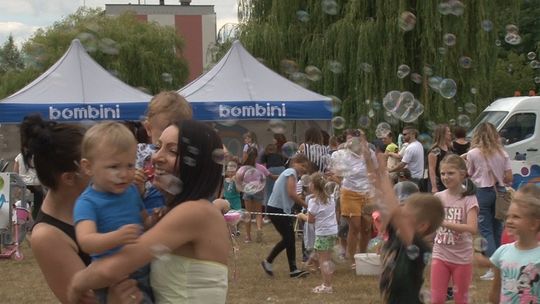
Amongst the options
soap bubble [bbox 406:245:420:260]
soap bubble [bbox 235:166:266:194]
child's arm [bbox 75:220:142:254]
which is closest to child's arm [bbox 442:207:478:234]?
soap bubble [bbox 406:245:420:260]

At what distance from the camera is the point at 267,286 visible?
1041 cm

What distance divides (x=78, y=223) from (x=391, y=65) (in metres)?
20.6

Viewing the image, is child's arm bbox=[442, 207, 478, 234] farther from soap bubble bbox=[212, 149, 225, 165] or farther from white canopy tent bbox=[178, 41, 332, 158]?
white canopy tent bbox=[178, 41, 332, 158]

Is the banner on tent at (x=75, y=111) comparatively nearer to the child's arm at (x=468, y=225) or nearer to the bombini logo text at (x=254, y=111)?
the bombini logo text at (x=254, y=111)

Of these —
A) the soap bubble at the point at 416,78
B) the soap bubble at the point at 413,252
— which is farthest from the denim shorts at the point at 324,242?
the soap bubble at the point at 416,78

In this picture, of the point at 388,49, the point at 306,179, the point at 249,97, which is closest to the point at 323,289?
the point at 306,179

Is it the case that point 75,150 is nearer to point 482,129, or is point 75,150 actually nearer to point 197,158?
point 197,158

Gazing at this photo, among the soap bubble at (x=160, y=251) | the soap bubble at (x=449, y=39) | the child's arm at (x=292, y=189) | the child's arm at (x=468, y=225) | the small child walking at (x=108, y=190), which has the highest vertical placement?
the small child walking at (x=108, y=190)

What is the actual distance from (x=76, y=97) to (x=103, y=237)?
13270 millimetres

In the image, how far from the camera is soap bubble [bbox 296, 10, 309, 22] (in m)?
23.1

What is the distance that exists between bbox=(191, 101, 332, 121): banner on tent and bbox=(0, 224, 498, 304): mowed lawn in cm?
305

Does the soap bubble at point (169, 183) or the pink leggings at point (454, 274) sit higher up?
the soap bubble at point (169, 183)

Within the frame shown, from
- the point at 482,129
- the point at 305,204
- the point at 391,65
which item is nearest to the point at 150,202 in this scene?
the point at 482,129

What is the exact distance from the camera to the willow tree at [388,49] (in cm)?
2236
